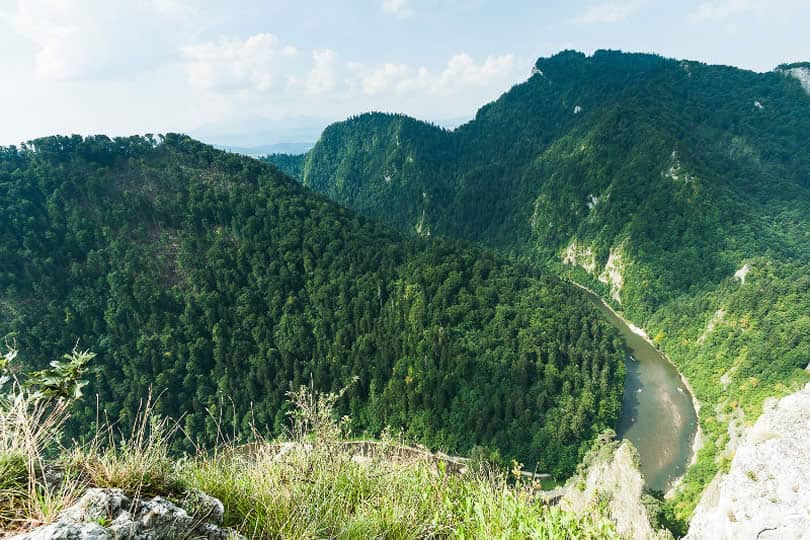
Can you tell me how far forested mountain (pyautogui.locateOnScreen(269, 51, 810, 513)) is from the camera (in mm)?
55062

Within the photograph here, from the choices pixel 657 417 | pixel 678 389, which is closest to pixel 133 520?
pixel 657 417

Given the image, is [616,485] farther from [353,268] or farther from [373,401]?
[353,268]

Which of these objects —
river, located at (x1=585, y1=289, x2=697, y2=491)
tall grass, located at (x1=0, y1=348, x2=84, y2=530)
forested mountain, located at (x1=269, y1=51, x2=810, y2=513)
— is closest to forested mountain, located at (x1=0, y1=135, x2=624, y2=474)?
river, located at (x1=585, y1=289, x2=697, y2=491)

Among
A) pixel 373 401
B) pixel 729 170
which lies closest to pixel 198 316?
pixel 373 401

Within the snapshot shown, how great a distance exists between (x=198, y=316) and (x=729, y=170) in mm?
123390

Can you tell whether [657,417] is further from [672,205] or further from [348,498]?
[348,498]

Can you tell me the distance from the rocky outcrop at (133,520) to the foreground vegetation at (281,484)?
196mm

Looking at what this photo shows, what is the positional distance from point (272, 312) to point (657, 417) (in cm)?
5628

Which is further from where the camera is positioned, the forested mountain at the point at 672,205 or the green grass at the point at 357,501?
the forested mountain at the point at 672,205

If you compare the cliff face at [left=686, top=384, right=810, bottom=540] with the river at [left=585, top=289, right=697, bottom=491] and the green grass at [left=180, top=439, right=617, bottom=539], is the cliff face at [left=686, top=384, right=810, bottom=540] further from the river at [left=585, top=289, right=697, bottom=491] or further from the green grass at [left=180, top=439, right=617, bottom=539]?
the river at [left=585, top=289, right=697, bottom=491]

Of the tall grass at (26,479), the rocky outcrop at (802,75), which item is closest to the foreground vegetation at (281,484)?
the tall grass at (26,479)

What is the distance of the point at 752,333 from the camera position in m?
55.6

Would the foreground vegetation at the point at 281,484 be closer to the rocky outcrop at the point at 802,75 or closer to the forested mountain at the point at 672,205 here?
the forested mountain at the point at 672,205

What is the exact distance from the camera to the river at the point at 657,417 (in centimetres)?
4609
